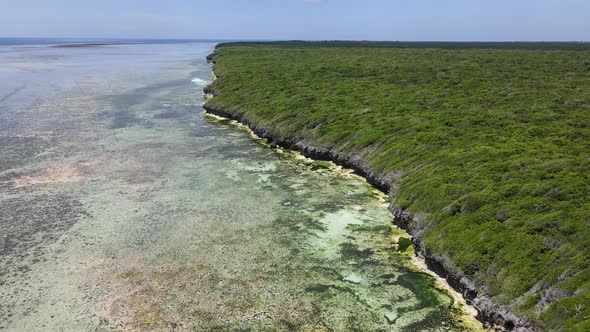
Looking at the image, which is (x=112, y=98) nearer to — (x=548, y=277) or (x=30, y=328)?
(x=30, y=328)

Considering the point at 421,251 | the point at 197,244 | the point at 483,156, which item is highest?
the point at 483,156

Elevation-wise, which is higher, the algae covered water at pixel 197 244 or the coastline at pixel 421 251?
the coastline at pixel 421 251

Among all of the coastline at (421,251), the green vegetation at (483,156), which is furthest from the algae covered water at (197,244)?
the green vegetation at (483,156)

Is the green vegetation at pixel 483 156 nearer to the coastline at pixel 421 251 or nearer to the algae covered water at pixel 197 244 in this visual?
the coastline at pixel 421 251

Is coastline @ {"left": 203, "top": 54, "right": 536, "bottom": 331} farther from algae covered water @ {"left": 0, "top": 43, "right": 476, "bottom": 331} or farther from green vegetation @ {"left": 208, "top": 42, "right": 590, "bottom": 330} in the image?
algae covered water @ {"left": 0, "top": 43, "right": 476, "bottom": 331}

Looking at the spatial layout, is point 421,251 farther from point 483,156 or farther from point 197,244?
point 197,244

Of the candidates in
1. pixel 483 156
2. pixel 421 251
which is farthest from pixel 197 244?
pixel 483 156
